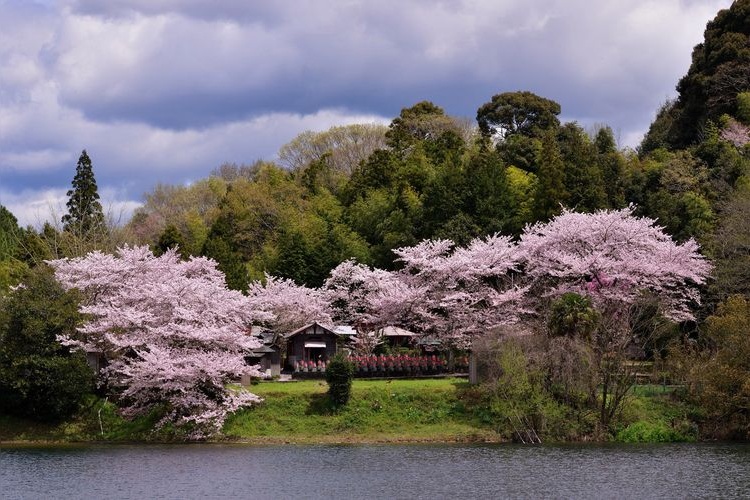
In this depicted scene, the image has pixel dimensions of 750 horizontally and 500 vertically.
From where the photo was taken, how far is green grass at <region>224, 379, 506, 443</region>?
46.3 meters

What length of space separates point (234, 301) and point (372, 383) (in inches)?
327

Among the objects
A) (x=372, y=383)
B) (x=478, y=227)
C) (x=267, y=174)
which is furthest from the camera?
(x=267, y=174)

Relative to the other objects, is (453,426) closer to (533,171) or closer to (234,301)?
(234,301)

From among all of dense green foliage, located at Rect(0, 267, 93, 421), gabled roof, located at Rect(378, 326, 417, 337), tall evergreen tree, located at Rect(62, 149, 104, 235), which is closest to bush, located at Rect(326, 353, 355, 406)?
gabled roof, located at Rect(378, 326, 417, 337)

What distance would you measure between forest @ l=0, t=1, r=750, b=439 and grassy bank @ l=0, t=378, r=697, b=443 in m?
0.93

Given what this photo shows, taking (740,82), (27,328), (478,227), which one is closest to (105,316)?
(27,328)

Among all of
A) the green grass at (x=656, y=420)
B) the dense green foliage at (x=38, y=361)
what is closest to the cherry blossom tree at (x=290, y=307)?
the dense green foliage at (x=38, y=361)

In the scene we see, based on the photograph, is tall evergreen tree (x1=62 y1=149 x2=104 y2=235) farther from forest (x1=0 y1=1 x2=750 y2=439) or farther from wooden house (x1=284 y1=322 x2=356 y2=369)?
wooden house (x1=284 y1=322 x2=356 y2=369)

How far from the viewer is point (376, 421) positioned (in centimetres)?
4731

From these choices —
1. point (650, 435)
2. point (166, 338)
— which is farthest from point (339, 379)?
point (650, 435)

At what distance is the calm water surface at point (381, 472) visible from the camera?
101 ft

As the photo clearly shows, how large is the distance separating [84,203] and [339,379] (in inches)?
1525

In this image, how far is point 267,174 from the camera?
99.7 m

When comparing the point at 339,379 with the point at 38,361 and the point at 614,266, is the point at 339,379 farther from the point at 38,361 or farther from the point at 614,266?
the point at 614,266
